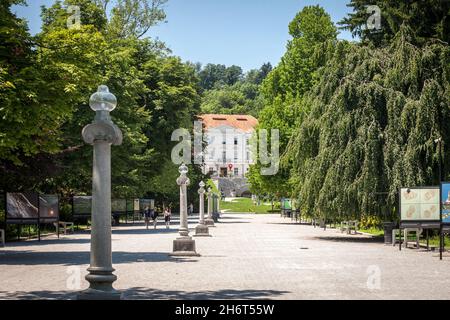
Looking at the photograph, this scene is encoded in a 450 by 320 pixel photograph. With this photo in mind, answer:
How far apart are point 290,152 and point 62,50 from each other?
801 inches

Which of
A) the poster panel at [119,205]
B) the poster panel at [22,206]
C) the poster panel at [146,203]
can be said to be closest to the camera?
the poster panel at [22,206]

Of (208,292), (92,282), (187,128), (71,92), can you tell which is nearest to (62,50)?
(71,92)

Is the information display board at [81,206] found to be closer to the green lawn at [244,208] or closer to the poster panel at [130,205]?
the poster panel at [130,205]

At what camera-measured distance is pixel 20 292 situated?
1435 cm

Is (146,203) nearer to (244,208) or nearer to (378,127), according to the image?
(378,127)

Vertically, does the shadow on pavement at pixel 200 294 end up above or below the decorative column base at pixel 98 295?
below

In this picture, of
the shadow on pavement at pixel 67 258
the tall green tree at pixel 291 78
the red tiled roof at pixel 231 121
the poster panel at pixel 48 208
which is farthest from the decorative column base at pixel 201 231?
the red tiled roof at pixel 231 121

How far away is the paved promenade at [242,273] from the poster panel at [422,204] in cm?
133

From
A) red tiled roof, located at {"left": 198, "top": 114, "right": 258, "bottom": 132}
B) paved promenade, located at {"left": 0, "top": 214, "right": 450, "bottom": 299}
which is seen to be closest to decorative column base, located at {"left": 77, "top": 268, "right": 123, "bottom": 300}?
paved promenade, located at {"left": 0, "top": 214, "right": 450, "bottom": 299}

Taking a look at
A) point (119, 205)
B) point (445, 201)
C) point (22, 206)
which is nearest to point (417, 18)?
point (445, 201)

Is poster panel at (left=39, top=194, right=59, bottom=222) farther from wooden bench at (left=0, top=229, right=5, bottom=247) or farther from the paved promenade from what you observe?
the paved promenade

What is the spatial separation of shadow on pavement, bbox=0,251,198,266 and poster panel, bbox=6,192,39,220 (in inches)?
249

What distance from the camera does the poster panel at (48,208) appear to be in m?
35.4

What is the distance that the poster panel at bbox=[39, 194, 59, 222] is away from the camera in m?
35.4
